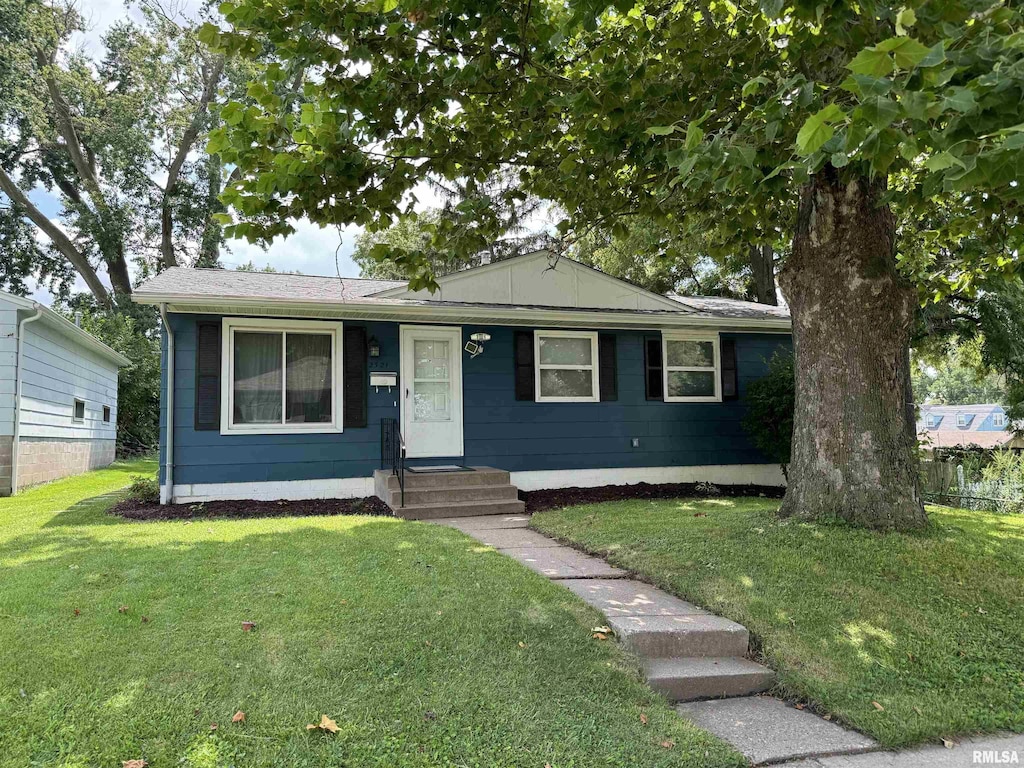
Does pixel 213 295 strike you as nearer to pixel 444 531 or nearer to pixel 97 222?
pixel 444 531

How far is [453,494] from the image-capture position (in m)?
7.52

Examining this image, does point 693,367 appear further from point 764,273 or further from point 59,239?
point 59,239

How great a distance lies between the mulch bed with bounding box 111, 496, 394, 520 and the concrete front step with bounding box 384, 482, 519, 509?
219mm

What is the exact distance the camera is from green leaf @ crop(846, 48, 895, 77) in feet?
7.27

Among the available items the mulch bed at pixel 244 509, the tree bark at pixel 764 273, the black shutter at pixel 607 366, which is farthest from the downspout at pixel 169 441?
the tree bark at pixel 764 273

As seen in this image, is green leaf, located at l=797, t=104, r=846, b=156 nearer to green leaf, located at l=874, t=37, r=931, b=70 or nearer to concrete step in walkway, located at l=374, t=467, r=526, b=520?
green leaf, located at l=874, t=37, r=931, b=70

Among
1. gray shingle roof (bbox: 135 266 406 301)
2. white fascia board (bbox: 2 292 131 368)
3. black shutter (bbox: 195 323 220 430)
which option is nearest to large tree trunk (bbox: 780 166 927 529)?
gray shingle roof (bbox: 135 266 406 301)

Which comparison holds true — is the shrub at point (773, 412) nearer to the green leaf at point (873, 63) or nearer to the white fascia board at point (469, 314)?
the white fascia board at point (469, 314)

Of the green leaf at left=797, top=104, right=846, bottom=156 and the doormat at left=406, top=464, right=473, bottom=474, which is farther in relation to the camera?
the doormat at left=406, top=464, right=473, bottom=474

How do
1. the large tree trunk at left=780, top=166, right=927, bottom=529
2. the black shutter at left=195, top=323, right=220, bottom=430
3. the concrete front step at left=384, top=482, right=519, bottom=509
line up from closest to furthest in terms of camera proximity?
the large tree trunk at left=780, top=166, right=927, bottom=529
the concrete front step at left=384, top=482, right=519, bottom=509
the black shutter at left=195, top=323, right=220, bottom=430

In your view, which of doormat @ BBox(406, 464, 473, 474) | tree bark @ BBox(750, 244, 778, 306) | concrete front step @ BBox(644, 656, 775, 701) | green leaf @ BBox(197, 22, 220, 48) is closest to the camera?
concrete front step @ BBox(644, 656, 775, 701)

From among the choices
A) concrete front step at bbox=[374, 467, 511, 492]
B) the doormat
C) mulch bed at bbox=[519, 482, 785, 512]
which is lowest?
mulch bed at bbox=[519, 482, 785, 512]

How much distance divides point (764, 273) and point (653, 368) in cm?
956

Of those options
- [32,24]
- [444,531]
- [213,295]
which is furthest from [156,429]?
[444,531]
